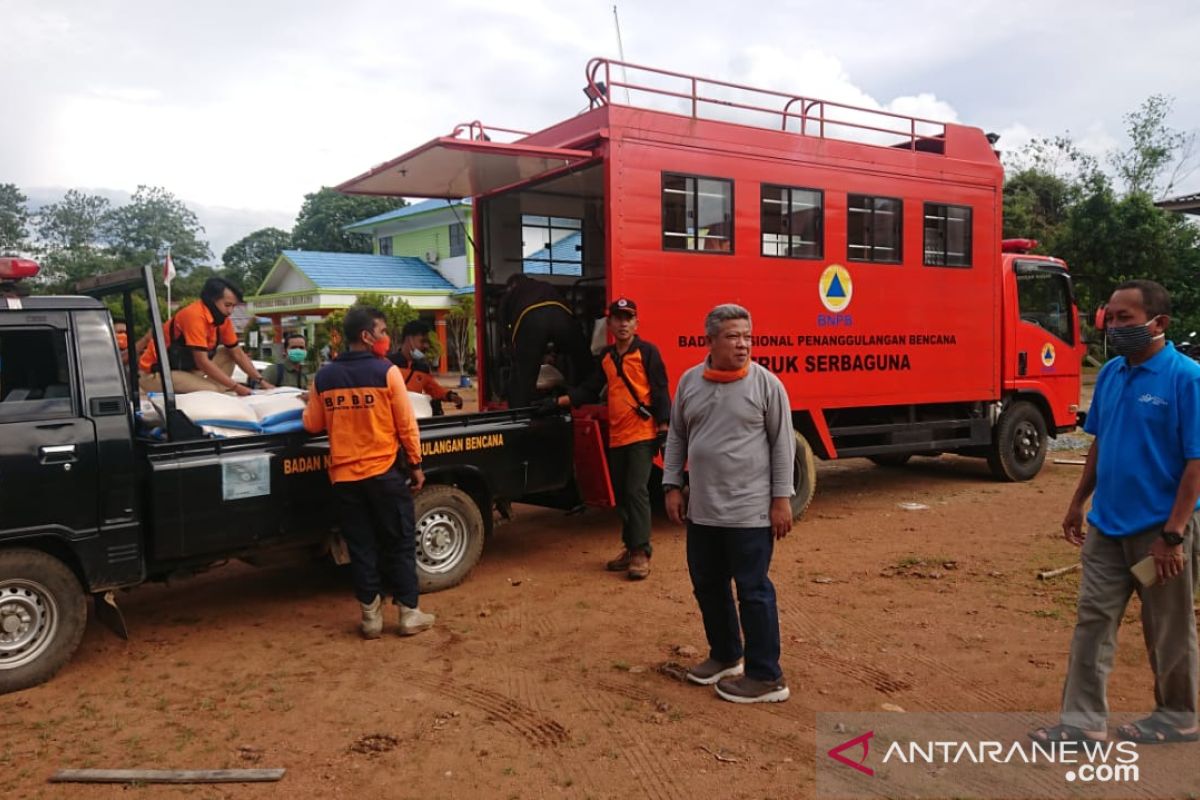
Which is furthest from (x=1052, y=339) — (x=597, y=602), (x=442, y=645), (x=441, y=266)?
(x=441, y=266)

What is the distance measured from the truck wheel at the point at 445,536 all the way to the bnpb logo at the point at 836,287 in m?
3.76

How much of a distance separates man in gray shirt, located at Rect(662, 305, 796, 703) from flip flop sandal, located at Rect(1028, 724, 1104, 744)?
3.29 ft

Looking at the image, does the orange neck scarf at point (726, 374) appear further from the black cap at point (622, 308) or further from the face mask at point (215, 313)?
the face mask at point (215, 313)

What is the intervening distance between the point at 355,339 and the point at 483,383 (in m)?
3.59

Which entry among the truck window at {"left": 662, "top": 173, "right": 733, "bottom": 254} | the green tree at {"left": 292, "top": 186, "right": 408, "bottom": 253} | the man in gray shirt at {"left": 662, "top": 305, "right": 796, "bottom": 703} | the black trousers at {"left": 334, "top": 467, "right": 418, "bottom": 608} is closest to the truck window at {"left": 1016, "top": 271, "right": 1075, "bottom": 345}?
the truck window at {"left": 662, "top": 173, "right": 733, "bottom": 254}

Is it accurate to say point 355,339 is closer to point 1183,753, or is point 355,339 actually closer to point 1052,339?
point 1183,753

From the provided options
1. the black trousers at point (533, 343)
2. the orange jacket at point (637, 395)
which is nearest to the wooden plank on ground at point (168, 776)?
the orange jacket at point (637, 395)

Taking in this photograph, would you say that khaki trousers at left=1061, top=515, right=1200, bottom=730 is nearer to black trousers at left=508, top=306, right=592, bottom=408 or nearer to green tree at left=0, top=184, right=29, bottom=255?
black trousers at left=508, top=306, right=592, bottom=408

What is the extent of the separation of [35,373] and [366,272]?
88.0 feet

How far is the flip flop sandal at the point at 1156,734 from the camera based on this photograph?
10.7 feet

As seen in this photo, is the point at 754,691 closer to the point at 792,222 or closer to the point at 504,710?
the point at 504,710

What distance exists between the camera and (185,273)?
51531 millimetres

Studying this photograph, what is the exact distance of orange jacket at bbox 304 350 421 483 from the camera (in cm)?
464

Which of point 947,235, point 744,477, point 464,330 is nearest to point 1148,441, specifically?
point 744,477
